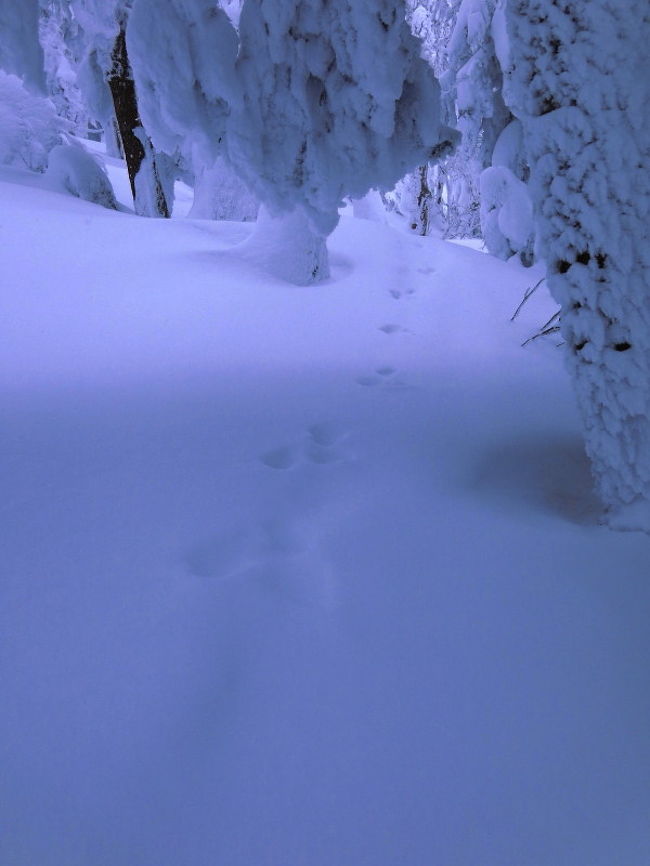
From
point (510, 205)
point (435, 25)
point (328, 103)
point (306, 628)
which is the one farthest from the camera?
Result: point (435, 25)

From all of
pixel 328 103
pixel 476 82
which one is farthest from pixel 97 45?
pixel 328 103

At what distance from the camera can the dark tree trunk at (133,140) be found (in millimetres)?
7539

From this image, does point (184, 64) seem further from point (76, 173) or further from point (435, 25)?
point (435, 25)

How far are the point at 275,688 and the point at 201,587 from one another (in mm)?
348


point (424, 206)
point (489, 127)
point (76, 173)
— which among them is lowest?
point (424, 206)

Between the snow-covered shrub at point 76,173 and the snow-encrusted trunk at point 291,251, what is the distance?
428cm

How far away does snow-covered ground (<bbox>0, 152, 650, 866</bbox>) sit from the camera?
3.09 ft

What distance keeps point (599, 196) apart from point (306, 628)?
4.76 feet

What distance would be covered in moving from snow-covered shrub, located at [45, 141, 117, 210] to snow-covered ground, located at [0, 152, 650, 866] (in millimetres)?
5947

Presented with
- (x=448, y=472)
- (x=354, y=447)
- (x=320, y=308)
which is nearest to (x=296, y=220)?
(x=320, y=308)

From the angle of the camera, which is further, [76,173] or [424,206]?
[424,206]

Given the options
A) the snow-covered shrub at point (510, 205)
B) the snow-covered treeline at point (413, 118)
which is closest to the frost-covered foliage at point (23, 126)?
the snow-covered shrub at point (510, 205)

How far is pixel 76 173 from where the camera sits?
776 cm

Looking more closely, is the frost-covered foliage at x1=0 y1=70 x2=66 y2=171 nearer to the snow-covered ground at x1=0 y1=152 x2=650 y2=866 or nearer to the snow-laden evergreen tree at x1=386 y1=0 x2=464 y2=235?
the snow-laden evergreen tree at x1=386 y1=0 x2=464 y2=235
